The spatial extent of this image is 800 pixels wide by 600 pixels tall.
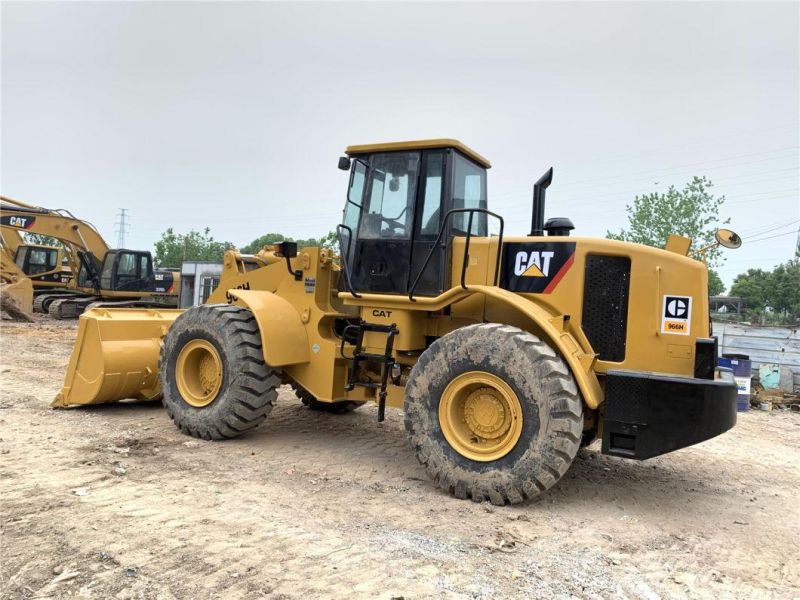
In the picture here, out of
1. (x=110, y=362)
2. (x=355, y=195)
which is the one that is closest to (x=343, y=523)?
(x=355, y=195)

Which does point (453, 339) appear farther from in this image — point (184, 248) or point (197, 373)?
point (184, 248)

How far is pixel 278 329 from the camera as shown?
19.1ft

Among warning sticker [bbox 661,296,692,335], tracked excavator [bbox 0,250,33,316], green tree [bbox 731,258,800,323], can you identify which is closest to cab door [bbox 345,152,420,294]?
warning sticker [bbox 661,296,692,335]

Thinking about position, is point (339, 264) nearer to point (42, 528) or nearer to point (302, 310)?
point (302, 310)

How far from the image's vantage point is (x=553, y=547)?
147 inches

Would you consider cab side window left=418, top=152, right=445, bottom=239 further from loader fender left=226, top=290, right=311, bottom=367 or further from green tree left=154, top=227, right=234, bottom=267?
green tree left=154, top=227, right=234, bottom=267

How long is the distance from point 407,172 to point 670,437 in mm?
3088

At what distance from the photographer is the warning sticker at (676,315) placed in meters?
4.57

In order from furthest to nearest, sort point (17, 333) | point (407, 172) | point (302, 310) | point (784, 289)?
point (784, 289)
point (17, 333)
point (302, 310)
point (407, 172)

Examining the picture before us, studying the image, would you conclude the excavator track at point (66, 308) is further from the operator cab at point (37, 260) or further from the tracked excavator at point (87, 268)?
the operator cab at point (37, 260)

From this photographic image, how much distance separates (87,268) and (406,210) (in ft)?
58.1

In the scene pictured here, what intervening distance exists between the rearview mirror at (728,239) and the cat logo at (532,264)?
5.32 ft

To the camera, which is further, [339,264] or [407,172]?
[339,264]

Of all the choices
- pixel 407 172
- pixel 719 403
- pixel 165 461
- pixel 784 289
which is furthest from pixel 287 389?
pixel 784 289
